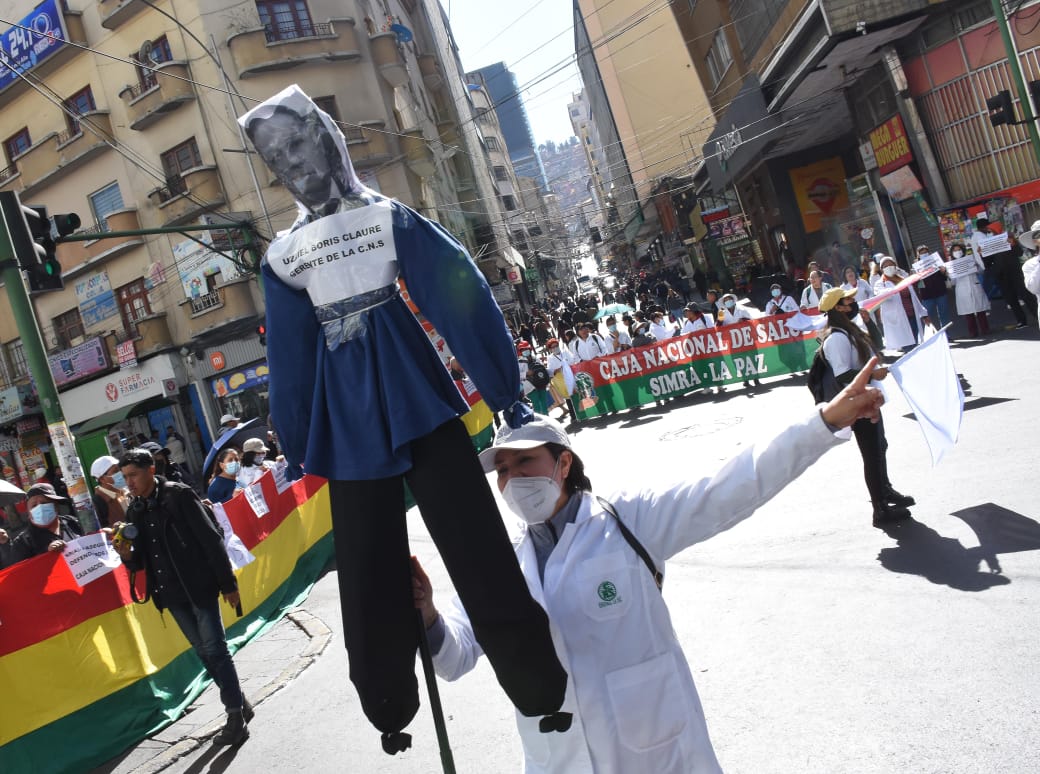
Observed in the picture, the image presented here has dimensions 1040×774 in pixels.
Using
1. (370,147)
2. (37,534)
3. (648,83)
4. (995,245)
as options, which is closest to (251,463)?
(37,534)

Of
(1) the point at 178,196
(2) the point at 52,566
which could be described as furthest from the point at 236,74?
(2) the point at 52,566

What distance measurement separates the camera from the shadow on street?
17.6 feet

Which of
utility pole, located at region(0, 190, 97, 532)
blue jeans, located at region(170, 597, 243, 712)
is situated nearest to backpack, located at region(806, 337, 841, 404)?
blue jeans, located at region(170, 597, 243, 712)

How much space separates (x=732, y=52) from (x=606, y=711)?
31984mm

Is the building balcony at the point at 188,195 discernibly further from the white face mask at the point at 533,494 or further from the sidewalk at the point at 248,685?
the white face mask at the point at 533,494

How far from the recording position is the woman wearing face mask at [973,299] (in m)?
13.7

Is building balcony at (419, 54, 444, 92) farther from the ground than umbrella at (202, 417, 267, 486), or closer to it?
farther from the ground

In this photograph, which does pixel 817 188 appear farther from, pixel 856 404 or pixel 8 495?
pixel 856 404

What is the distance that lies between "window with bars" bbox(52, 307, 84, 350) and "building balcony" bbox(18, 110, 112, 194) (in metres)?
4.66

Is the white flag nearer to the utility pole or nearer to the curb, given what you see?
the curb

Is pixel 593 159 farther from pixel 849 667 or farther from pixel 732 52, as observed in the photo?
pixel 849 667

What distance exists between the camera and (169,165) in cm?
2847

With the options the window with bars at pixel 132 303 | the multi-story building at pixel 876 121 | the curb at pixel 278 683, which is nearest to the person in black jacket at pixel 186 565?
the curb at pixel 278 683

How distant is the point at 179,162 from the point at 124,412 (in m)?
8.77
